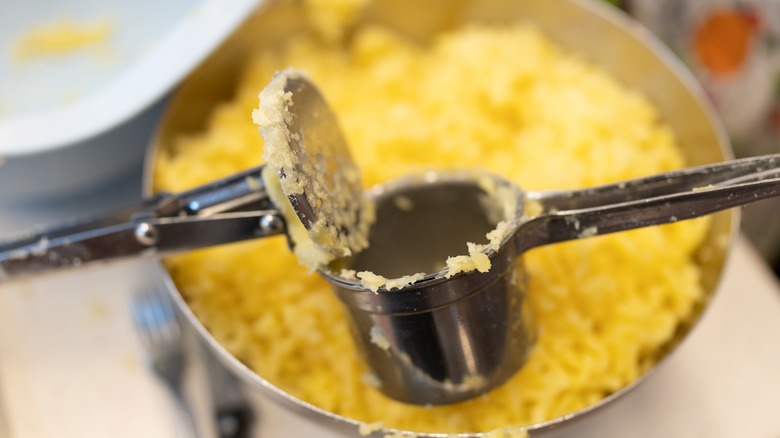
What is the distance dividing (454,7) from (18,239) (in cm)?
85

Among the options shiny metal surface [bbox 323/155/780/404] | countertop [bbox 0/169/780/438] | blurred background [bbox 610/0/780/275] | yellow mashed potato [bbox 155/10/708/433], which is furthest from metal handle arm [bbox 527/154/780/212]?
blurred background [bbox 610/0/780/275]

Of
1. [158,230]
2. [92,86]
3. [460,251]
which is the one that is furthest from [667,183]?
[92,86]

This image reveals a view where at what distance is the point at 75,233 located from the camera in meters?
0.88

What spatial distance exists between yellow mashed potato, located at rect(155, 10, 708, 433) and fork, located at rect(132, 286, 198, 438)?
101 mm

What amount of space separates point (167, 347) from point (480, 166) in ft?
1.89

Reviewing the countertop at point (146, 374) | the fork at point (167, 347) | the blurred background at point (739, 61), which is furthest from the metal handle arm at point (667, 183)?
the blurred background at point (739, 61)

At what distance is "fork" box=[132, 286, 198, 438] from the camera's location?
99cm

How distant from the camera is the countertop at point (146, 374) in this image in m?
0.96

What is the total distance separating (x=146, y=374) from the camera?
103 centimetres

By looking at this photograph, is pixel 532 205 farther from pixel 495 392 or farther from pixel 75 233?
pixel 75 233

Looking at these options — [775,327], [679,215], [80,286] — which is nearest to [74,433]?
[80,286]

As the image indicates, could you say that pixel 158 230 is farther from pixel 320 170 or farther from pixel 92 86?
pixel 92 86

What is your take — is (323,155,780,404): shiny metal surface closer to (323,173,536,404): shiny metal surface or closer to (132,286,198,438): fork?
(323,173,536,404): shiny metal surface

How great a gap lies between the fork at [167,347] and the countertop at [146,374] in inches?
0.7
